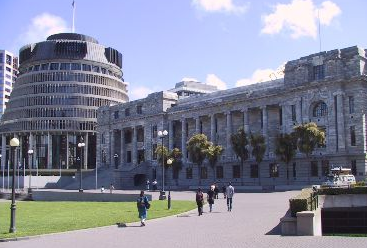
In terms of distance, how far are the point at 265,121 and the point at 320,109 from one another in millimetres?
10957

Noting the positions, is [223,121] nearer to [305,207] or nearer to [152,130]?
[152,130]

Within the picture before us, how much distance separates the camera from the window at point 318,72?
7289 cm

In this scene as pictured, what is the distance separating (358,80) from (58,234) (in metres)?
54.8

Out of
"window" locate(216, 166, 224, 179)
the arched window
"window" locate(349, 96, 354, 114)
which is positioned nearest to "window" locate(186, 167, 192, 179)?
"window" locate(216, 166, 224, 179)

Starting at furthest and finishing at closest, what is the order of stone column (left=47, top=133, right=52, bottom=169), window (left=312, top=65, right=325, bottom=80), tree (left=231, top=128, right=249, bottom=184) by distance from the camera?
stone column (left=47, top=133, right=52, bottom=169) < tree (left=231, top=128, right=249, bottom=184) < window (left=312, top=65, right=325, bottom=80)

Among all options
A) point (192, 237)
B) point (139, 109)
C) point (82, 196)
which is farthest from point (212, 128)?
point (192, 237)

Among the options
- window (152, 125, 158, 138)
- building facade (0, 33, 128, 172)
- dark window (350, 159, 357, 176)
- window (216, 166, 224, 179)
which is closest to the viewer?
dark window (350, 159, 357, 176)

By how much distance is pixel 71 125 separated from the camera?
448 feet

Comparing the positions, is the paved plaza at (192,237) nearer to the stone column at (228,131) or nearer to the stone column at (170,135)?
the stone column at (228,131)

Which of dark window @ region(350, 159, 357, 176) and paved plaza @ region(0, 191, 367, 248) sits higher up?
dark window @ region(350, 159, 357, 176)

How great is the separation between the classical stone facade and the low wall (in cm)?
2275

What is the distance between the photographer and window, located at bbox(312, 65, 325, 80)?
239ft

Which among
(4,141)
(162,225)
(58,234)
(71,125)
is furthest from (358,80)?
(4,141)

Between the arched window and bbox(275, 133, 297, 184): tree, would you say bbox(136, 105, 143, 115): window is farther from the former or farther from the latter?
the arched window
